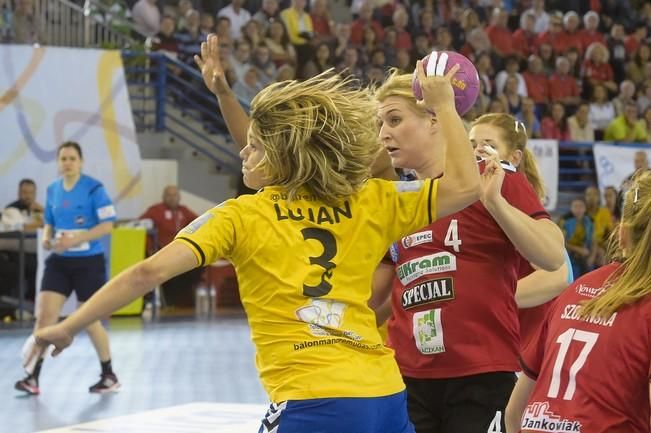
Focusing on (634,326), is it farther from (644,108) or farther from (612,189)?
(644,108)

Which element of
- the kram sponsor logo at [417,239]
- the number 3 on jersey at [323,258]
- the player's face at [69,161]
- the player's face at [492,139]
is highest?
the player's face at [492,139]

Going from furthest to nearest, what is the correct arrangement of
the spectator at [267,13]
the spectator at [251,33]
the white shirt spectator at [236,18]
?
the spectator at [267,13] → the white shirt spectator at [236,18] → the spectator at [251,33]

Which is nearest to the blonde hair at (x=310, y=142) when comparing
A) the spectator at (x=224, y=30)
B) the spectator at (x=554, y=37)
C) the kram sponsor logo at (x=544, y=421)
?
the kram sponsor logo at (x=544, y=421)

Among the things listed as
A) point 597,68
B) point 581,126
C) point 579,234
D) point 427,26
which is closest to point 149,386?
point 579,234

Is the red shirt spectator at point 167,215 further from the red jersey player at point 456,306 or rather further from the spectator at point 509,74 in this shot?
the red jersey player at point 456,306

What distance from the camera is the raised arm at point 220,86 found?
4.06 meters

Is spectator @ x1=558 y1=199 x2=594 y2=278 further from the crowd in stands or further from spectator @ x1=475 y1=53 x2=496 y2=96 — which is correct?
spectator @ x1=475 y1=53 x2=496 y2=96

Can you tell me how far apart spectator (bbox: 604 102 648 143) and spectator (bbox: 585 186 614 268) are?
1855mm

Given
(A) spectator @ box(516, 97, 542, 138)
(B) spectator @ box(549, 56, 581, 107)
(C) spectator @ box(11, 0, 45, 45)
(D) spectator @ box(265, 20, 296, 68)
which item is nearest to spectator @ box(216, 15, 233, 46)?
(D) spectator @ box(265, 20, 296, 68)

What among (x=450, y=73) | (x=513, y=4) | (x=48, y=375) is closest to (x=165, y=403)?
(x=48, y=375)

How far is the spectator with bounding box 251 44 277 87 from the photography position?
659 inches

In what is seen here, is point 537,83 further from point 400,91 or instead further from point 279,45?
point 400,91

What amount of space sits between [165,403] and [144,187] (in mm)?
7376

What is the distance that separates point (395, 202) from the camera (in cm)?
299
